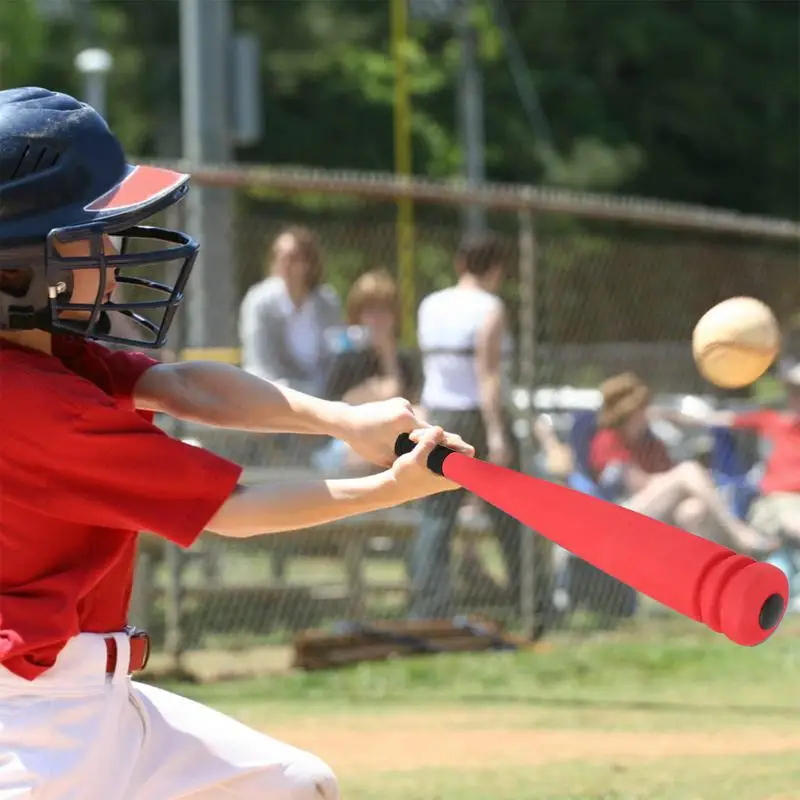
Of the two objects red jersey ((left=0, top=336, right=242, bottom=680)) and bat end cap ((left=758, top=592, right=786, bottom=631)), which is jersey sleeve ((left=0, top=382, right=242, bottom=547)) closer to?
red jersey ((left=0, top=336, right=242, bottom=680))

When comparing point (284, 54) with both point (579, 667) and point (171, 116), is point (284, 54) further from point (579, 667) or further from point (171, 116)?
point (579, 667)

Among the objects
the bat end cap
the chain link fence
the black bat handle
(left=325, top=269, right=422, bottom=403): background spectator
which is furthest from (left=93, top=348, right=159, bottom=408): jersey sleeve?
(left=325, top=269, right=422, bottom=403): background spectator

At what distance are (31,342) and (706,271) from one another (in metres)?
12.6

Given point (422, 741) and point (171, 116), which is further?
point (171, 116)

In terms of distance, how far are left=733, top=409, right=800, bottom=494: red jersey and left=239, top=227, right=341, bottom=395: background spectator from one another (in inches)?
115

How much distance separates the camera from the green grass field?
578 cm

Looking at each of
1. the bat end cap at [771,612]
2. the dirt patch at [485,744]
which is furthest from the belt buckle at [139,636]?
the dirt patch at [485,744]

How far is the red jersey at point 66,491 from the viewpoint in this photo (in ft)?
10.1

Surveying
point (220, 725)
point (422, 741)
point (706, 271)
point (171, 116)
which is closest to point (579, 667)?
point (422, 741)

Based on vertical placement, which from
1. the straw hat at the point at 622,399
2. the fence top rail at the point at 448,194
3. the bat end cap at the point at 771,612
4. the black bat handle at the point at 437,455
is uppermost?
the black bat handle at the point at 437,455

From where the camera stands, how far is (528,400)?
9211mm

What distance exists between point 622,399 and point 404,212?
14.8m

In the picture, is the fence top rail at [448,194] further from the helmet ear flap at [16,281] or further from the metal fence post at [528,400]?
the helmet ear flap at [16,281]

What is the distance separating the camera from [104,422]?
3088 mm
